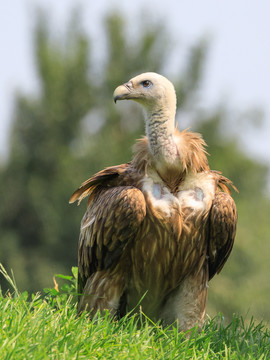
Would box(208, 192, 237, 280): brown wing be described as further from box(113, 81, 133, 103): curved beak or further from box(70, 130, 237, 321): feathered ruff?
box(113, 81, 133, 103): curved beak

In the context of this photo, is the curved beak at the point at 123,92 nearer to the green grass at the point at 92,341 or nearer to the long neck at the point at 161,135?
the long neck at the point at 161,135

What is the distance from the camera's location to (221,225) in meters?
4.71

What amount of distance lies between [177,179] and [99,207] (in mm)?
585

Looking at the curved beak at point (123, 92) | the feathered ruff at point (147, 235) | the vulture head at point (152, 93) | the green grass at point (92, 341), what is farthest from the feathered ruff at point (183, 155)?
the green grass at point (92, 341)

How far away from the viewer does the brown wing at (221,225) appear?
15.4 feet

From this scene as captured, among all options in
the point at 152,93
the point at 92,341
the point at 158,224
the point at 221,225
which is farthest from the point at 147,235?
the point at 92,341

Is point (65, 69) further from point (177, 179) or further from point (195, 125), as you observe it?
point (177, 179)

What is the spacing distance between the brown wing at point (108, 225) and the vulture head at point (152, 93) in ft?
2.11

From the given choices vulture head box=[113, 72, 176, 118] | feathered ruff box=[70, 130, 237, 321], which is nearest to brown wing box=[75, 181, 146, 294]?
feathered ruff box=[70, 130, 237, 321]

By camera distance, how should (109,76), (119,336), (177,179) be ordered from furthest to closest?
1. (109,76)
2. (177,179)
3. (119,336)

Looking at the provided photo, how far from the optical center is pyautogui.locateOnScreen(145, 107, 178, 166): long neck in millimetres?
4750

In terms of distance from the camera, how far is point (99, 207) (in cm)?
483

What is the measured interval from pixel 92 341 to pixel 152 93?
1.92m

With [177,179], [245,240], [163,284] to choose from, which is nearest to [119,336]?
[163,284]
